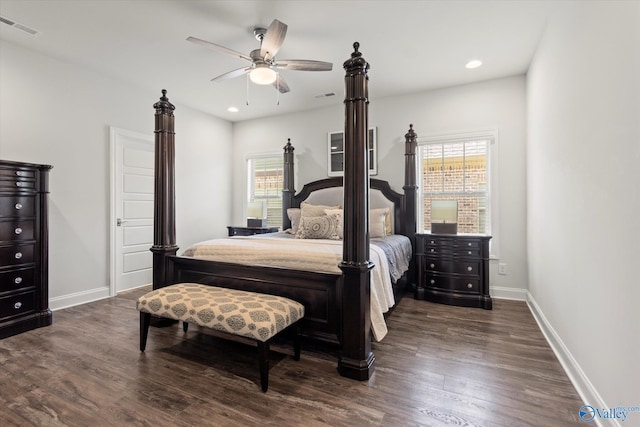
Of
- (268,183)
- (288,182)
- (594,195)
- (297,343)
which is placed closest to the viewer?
(594,195)

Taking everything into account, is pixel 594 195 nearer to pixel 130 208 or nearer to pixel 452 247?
pixel 452 247

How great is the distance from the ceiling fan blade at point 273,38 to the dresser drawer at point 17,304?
10.4ft

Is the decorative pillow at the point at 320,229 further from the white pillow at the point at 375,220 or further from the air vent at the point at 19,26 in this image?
the air vent at the point at 19,26

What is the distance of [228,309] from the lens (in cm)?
→ 200

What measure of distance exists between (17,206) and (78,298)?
1342mm

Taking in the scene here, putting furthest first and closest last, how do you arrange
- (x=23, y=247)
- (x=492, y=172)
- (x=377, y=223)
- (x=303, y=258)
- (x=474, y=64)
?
(x=492, y=172) → (x=377, y=223) → (x=474, y=64) → (x=23, y=247) → (x=303, y=258)

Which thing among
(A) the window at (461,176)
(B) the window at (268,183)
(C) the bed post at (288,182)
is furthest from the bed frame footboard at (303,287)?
(B) the window at (268,183)

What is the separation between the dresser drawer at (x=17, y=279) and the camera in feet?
9.02

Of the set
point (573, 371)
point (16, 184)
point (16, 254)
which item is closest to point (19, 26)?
point (16, 184)

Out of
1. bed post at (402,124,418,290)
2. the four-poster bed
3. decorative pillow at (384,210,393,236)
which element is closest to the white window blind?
bed post at (402,124,418,290)

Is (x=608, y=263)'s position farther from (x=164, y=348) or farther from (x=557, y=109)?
(x=164, y=348)

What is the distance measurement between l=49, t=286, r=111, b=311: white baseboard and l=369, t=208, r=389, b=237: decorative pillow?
11.5 feet

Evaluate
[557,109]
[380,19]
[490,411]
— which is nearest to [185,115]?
[380,19]

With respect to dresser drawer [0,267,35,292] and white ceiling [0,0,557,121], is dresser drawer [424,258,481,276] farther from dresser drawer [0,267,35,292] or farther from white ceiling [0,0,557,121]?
dresser drawer [0,267,35,292]
